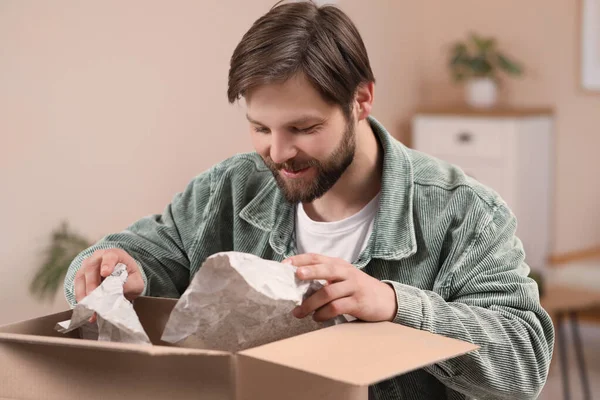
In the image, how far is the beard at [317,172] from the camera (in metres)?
1.35

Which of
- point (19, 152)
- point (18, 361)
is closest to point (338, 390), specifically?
point (18, 361)

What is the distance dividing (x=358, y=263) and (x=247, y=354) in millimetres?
569

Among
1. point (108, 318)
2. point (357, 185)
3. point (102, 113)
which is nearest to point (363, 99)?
point (357, 185)

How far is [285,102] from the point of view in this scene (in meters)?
1.30

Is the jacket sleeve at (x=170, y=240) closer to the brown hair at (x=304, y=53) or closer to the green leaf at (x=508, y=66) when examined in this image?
the brown hair at (x=304, y=53)

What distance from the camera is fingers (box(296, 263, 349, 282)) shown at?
0.98 meters

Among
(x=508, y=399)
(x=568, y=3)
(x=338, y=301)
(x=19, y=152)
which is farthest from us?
(x=568, y=3)

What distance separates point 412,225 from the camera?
1.34m

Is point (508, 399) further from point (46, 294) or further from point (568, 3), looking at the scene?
point (568, 3)

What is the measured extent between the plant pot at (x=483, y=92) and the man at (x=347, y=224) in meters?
3.14

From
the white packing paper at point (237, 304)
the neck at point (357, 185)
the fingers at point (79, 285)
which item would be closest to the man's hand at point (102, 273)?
the fingers at point (79, 285)

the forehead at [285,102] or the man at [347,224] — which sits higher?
the forehead at [285,102]

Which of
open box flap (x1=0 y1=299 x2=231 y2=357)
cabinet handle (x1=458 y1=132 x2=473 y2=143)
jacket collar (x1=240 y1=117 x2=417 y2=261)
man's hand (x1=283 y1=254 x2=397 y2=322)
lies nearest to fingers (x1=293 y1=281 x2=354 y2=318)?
man's hand (x1=283 y1=254 x2=397 y2=322)

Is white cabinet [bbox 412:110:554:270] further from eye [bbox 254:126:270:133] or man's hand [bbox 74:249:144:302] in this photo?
man's hand [bbox 74:249:144:302]
